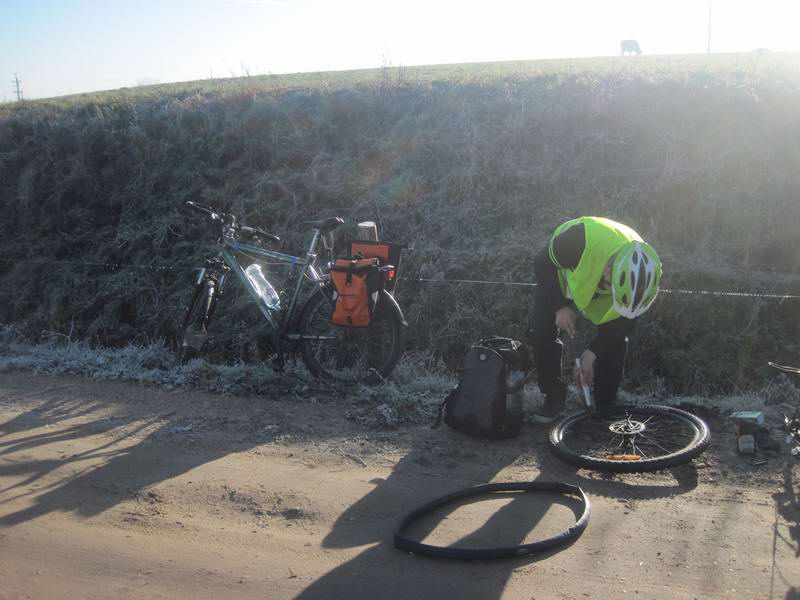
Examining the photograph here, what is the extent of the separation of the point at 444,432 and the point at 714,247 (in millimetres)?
4554

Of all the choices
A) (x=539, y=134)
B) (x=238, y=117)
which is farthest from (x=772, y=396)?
(x=238, y=117)

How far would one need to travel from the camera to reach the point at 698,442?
4.69m

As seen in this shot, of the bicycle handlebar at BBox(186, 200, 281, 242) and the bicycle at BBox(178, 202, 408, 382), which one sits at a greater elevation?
the bicycle handlebar at BBox(186, 200, 281, 242)

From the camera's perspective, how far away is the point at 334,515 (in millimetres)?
4242

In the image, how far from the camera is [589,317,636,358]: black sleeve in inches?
197

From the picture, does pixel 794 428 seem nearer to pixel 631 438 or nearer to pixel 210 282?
pixel 631 438

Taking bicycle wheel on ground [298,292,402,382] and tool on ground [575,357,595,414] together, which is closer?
tool on ground [575,357,595,414]

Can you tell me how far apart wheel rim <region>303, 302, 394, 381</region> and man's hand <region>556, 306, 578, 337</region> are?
197cm

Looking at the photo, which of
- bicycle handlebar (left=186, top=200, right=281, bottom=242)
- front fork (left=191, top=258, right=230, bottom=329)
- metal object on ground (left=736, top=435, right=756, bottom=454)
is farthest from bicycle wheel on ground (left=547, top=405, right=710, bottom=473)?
front fork (left=191, top=258, right=230, bottom=329)

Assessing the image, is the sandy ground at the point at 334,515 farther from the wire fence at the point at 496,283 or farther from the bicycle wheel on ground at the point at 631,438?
the wire fence at the point at 496,283

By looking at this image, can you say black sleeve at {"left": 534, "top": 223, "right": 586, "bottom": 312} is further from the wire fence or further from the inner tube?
the inner tube

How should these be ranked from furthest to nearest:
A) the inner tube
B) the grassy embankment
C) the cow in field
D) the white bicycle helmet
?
the cow in field, the grassy embankment, the white bicycle helmet, the inner tube

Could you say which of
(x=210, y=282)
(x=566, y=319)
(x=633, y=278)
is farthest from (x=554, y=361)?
(x=210, y=282)

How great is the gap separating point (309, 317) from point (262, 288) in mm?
605
